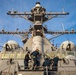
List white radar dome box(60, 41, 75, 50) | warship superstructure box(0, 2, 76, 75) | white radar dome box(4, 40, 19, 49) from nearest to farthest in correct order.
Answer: warship superstructure box(0, 2, 76, 75) < white radar dome box(60, 41, 75, 50) < white radar dome box(4, 40, 19, 49)

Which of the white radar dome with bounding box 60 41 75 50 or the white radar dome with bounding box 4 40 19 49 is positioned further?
the white radar dome with bounding box 4 40 19 49

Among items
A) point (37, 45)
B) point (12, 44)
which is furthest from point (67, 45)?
point (12, 44)

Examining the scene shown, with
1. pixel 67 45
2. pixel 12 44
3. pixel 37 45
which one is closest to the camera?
pixel 37 45

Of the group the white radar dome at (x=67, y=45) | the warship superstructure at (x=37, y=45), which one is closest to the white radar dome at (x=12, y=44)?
the warship superstructure at (x=37, y=45)

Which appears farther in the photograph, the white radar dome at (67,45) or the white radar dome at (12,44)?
the white radar dome at (12,44)

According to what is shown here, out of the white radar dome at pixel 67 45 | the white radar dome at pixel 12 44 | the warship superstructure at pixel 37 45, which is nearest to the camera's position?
the warship superstructure at pixel 37 45

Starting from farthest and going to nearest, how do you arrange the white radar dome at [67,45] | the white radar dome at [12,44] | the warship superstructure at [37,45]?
the white radar dome at [12,44]
the white radar dome at [67,45]
the warship superstructure at [37,45]

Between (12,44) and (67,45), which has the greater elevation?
(12,44)

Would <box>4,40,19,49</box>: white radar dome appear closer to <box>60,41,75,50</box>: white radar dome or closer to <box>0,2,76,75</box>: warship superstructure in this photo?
<box>0,2,76,75</box>: warship superstructure

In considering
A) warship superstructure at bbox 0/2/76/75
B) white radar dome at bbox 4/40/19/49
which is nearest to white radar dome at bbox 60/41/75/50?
warship superstructure at bbox 0/2/76/75

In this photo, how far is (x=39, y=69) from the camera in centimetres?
1044

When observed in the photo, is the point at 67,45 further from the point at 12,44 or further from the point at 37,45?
the point at 12,44

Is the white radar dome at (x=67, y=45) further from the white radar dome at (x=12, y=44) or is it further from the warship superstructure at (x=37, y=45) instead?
the white radar dome at (x=12, y=44)

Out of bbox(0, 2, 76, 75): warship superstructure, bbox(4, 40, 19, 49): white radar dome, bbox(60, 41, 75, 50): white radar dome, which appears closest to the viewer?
bbox(0, 2, 76, 75): warship superstructure
